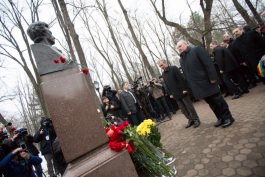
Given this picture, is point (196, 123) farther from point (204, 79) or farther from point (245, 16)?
point (245, 16)

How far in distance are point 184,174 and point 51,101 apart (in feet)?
7.25

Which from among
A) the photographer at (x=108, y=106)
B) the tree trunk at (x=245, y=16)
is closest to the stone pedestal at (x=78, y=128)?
the photographer at (x=108, y=106)

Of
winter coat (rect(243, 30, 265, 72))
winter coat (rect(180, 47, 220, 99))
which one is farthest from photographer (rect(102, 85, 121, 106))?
winter coat (rect(243, 30, 265, 72))

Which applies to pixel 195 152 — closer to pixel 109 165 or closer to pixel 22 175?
pixel 109 165

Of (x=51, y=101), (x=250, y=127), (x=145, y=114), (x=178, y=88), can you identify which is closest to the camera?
(x=51, y=101)

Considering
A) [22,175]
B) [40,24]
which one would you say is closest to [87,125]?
[40,24]

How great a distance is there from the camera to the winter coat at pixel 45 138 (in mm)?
5301

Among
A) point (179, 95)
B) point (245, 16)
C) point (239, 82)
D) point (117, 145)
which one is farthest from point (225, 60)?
point (117, 145)

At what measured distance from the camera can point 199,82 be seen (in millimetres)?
4355

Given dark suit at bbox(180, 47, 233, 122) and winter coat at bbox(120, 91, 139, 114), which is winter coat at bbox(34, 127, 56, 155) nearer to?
winter coat at bbox(120, 91, 139, 114)

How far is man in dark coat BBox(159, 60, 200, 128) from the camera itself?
5.35 metres

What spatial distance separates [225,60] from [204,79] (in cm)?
293

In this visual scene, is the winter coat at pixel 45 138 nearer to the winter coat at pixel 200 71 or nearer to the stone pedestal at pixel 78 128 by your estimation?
the stone pedestal at pixel 78 128

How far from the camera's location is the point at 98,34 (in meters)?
23.9
